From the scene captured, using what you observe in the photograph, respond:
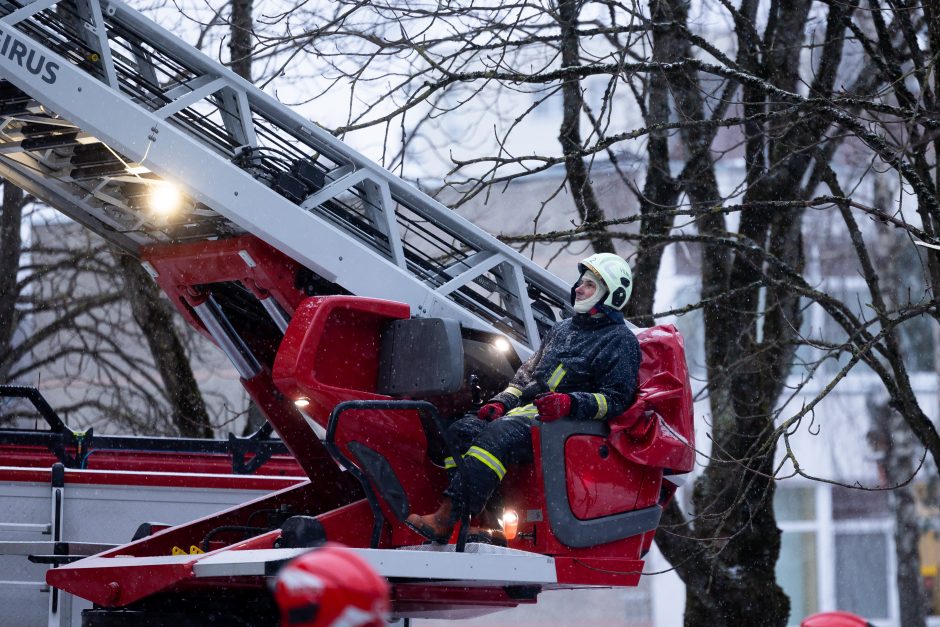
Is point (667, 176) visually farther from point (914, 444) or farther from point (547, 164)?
point (914, 444)

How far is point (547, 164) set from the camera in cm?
850

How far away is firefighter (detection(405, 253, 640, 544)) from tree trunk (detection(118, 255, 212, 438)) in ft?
23.4

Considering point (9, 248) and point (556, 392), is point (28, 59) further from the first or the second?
point (9, 248)

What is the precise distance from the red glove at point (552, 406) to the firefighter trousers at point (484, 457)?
14cm

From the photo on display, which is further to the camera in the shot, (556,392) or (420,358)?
(556,392)

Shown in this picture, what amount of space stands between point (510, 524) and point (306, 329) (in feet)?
5.15

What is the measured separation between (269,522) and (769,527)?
4.85 meters

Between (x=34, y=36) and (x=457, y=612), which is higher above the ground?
(x=34, y=36)

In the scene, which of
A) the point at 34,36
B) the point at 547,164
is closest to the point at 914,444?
the point at 547,164

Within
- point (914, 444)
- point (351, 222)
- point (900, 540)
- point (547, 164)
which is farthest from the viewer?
point (914, 444)

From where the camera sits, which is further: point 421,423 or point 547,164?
point 547,164

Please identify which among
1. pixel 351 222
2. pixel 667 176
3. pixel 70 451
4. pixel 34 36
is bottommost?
pixel 70 451

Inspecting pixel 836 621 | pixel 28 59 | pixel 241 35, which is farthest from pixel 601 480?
pixel 241 35

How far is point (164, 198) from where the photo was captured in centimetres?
632
